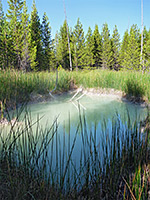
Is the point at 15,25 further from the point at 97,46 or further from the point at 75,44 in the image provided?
the point at 97,46

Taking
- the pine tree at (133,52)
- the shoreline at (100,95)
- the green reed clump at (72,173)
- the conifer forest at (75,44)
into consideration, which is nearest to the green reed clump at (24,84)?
the shoreline at (100,95)

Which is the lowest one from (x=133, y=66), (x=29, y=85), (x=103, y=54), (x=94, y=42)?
(x=29, y=85)

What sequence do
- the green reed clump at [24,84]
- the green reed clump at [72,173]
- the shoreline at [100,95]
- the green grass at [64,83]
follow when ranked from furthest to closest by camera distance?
the shoreline at [100,95], the green grass at [64,83], the green reed clump at [24,84], the green reed clump at [72,173]

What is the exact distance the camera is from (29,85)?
4.71 metres

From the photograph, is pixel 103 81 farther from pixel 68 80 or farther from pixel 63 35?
pixel 63 35

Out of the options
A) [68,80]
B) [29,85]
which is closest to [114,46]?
[68,80]

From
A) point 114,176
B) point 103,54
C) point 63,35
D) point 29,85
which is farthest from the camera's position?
point 103,54

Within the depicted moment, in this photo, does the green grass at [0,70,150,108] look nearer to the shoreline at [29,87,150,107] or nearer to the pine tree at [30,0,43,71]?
the shoreline at [29,87,150,107]

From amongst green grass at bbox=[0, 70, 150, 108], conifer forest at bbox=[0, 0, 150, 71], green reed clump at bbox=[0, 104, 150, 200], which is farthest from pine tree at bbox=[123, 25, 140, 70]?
green reed clump at bbox=[0, 104, 150, 200]

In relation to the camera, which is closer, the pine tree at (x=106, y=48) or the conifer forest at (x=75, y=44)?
the conifer forest at (x=75, y=44)

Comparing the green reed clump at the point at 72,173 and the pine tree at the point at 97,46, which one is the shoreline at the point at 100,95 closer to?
the green reed clump at the point at 72,173

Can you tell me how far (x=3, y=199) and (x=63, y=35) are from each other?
1873 cm

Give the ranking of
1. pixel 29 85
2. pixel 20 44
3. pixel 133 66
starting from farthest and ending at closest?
1. pixel 133 66
2. pixel 20 44
3. pixel 29 85

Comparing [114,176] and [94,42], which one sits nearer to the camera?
[114,176]
